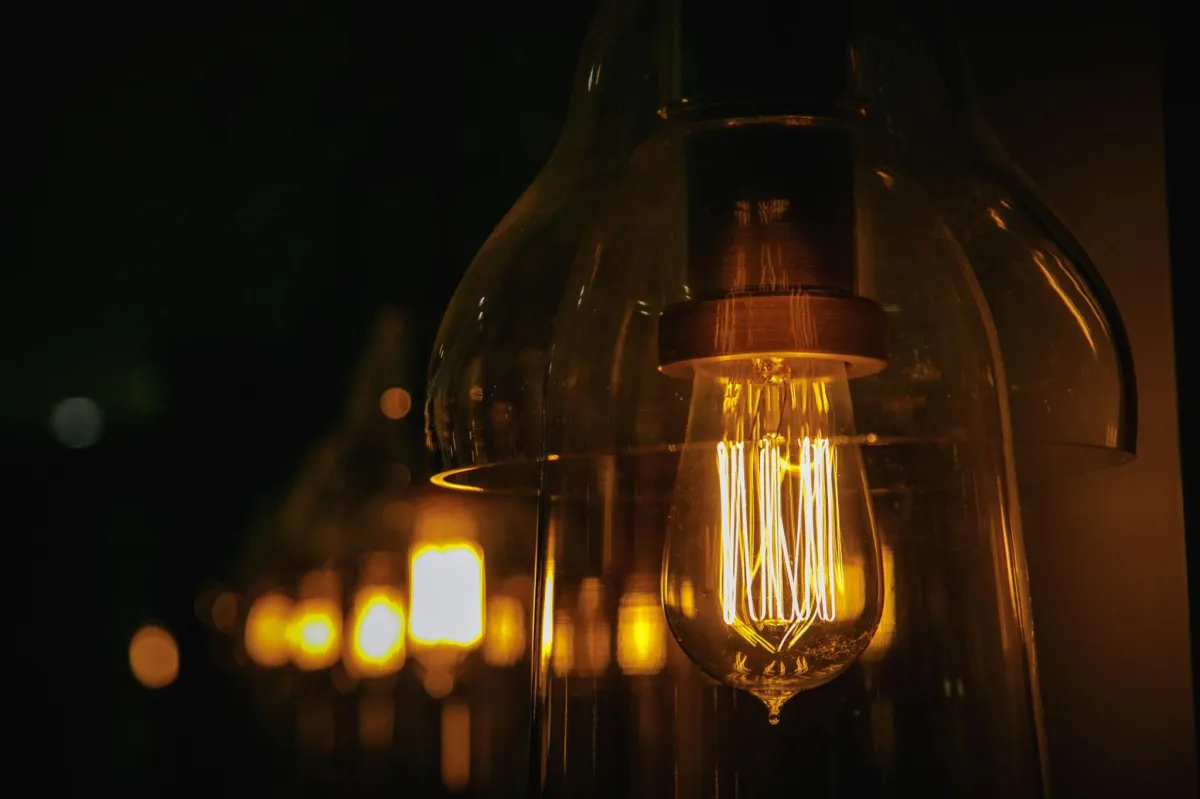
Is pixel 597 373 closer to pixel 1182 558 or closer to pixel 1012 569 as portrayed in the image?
pixel 1012 569

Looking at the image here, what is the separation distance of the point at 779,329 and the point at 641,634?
16 centimetres

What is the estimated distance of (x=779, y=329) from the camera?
0.46 m

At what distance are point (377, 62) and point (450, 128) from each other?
2.8 inches

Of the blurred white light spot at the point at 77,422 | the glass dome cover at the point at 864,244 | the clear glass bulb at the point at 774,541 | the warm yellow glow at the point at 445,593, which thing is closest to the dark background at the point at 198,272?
the blurred white light spot at the point at 77,422

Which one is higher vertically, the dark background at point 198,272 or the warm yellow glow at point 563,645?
the dark background at point 198,272

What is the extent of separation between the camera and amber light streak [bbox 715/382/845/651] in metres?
0.47

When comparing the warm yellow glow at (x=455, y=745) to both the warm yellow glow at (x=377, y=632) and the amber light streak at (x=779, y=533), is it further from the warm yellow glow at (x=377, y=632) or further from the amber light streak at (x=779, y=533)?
the amber light streak at (x=779, y=533)

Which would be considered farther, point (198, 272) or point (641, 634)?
point (198, 272)

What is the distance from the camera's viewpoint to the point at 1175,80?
67cm

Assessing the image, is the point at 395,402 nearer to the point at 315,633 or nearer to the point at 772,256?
the point at 315,633

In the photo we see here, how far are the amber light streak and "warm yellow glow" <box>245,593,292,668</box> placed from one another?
1.68 ft

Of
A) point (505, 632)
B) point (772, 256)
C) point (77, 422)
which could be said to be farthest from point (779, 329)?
point (77, 422)

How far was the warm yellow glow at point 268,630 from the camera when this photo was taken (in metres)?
0.92

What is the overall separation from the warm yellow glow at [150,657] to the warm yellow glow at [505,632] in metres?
0.21
